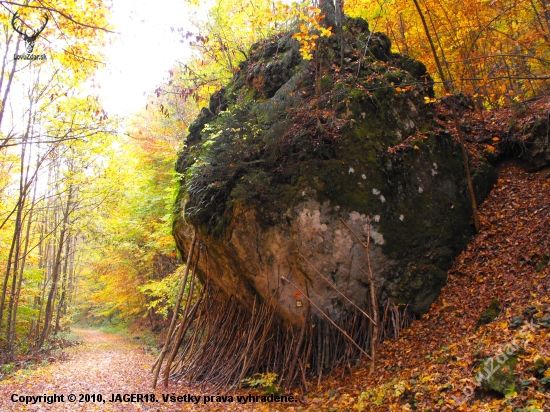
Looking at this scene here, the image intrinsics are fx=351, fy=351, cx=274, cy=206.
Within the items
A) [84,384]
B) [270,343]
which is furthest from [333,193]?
[84,384]

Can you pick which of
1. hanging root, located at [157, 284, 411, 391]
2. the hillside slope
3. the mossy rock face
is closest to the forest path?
hanging root, located at [157, 284, 411, 391]

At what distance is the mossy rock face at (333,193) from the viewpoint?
20.5 feet

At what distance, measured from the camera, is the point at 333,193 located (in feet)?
20.9

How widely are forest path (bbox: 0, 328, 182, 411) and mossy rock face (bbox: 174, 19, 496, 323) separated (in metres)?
2.60

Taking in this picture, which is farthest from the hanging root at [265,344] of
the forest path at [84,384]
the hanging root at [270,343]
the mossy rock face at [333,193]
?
the forest path at [84,384]

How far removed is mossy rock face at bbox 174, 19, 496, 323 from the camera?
624cm

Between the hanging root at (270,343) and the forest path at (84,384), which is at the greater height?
the hanging root at (270,343)

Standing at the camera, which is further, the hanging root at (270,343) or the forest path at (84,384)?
the hanging root at (270,343)

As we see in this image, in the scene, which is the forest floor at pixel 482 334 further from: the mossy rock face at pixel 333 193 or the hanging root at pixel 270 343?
the mossy rock face at pixel 333 193

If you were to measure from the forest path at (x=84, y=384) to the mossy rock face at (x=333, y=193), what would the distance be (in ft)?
8.54

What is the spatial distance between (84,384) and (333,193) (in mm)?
6635

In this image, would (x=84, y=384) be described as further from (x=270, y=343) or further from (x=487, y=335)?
(x=487, y=335)

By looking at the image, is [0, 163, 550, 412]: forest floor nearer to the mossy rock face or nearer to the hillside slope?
the hillside slope

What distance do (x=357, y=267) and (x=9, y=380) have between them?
8.39m
